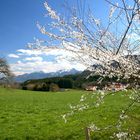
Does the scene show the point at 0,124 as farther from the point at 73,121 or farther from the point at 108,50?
the point at 108,50

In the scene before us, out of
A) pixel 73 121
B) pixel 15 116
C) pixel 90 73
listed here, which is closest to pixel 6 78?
pixel 15 116

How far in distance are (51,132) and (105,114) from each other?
5.44m

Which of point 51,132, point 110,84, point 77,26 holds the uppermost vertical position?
point 77,26

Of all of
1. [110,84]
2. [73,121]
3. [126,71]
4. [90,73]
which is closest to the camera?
[126,71]

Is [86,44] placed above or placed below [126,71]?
above

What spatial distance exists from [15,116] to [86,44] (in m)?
15.9

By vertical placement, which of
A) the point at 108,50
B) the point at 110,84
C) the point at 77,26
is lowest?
the point at 110,84

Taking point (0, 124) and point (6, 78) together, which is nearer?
point (0, 124)

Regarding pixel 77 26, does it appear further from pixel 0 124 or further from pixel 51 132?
pixel 0 124

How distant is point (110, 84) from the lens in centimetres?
646

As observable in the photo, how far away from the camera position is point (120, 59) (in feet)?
20.1

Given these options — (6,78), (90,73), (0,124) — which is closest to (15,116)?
(0,124)

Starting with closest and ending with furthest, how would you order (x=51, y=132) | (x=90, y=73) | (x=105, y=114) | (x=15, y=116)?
(x=90, y=73) → (x=51, y=132) → (x=105, y=114) → (x=15, y=116)

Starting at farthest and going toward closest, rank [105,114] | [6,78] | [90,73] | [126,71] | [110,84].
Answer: [6,78], [105,114], [90,73], [110,84], [126,71]
